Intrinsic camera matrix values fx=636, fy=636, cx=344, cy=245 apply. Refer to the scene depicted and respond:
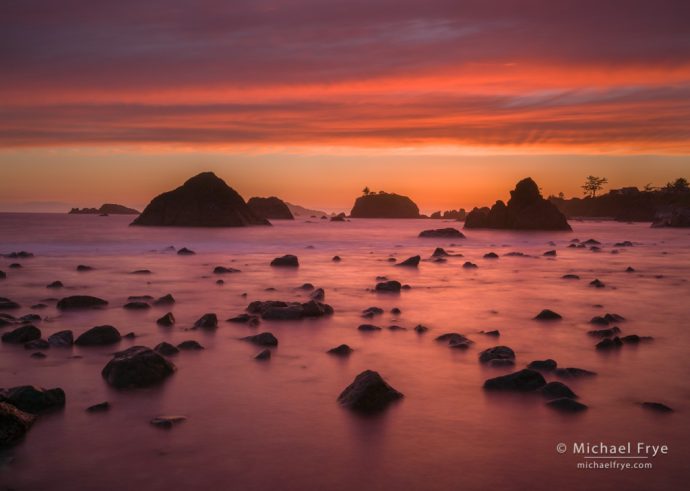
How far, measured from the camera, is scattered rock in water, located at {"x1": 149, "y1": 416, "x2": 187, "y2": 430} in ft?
25.4

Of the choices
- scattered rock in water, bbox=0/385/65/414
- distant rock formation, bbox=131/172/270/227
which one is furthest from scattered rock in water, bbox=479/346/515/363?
distant rock formation, bbox=131/172/270/227

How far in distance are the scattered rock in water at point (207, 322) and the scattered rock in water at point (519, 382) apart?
6.78m

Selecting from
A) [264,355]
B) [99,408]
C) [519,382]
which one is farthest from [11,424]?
[519,382]

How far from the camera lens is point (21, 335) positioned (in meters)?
12.1

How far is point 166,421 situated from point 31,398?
6.04 feet

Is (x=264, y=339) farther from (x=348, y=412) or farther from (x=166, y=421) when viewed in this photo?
(x=166, y=421)

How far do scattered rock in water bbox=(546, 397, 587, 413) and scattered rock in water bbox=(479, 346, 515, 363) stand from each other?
2.46 metres

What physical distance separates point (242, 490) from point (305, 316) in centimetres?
937

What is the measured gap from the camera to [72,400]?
8.67 m

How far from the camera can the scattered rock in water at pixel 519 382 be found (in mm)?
9242

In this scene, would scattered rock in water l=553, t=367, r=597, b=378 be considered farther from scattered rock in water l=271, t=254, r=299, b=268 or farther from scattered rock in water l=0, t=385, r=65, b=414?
scattered rock in water l=271, t=254, r=299, b=268

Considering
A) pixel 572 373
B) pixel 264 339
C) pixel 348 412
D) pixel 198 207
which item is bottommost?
pixel 348 412

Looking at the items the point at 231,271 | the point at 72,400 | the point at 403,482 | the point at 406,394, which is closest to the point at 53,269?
the point at 231,271

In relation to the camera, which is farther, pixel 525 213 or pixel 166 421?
pixel 525 213
